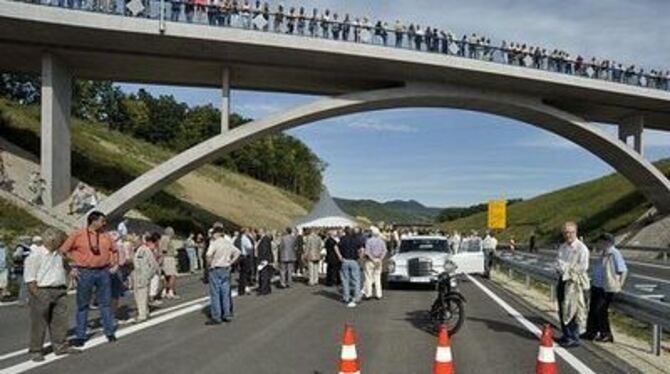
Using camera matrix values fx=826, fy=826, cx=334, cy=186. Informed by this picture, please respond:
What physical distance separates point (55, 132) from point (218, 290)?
22.5m

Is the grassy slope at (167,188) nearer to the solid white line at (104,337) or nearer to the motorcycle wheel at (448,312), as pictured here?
the solid white line at (104,337)

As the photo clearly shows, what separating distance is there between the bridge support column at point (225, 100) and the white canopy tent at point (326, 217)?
5.29 metres

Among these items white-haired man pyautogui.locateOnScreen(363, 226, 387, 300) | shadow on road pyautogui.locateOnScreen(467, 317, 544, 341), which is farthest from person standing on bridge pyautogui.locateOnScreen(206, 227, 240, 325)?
white-haired man pyautogui.locateOnScreen(363, 226, 387, 300)

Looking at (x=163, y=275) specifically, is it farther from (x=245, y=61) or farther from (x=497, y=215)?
(x=497, y=215)

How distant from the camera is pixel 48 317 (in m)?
9.86

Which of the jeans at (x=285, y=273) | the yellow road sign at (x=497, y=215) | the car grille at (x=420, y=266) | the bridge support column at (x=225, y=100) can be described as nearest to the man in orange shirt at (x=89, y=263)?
the car grille at (x=420, y=266)

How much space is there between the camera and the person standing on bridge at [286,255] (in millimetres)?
21547

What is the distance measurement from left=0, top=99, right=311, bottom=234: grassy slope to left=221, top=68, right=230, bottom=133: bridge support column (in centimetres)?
750

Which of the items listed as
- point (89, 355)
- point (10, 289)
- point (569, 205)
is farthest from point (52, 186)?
point (569, 205)

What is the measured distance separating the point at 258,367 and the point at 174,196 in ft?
144

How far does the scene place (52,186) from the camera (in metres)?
32.2

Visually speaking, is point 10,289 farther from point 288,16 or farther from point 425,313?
point 288,16

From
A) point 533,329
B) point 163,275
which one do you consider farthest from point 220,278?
point 533,329

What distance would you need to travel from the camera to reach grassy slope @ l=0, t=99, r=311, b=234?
41469 mm
